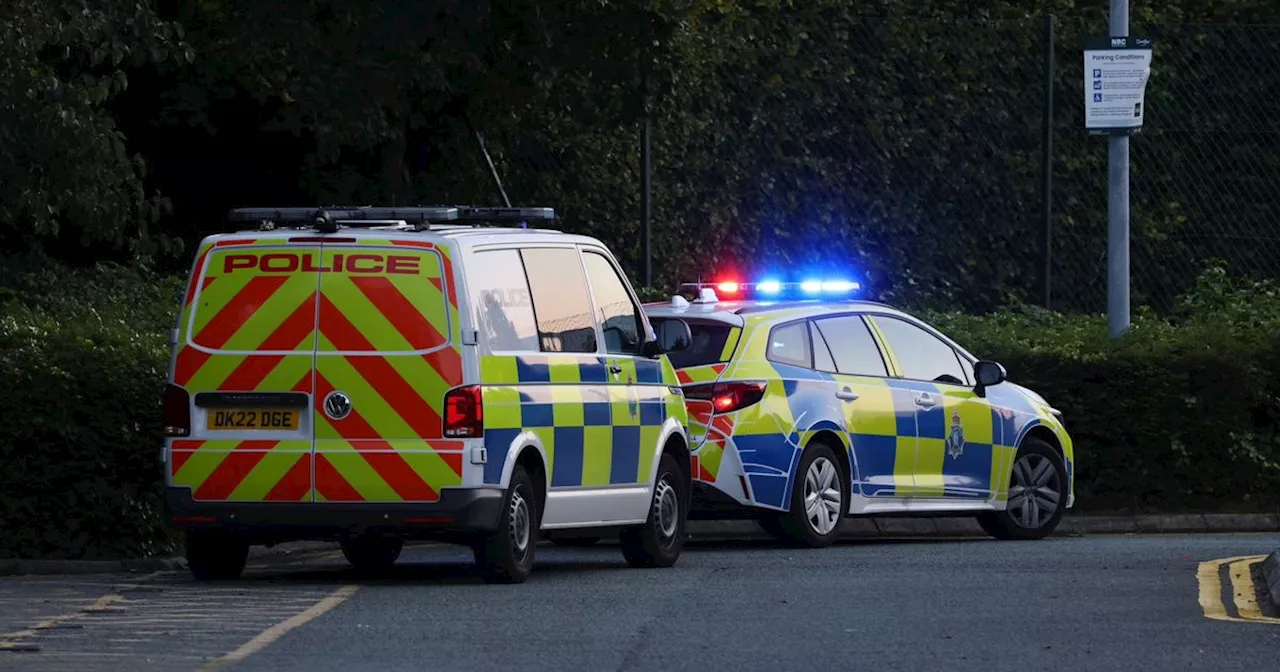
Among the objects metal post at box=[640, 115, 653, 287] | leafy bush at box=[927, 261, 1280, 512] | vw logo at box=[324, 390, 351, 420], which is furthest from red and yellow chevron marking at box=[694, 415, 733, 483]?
metal post at box=[640, 115, 653, 287]

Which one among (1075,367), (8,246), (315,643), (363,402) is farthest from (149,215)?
(315,643)

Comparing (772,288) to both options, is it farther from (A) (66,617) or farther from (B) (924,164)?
(B) (924,164)

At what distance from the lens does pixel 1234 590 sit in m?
13.0

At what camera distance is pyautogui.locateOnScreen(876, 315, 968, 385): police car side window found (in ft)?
57.5

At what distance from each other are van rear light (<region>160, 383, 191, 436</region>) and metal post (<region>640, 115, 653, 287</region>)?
30.5 ft

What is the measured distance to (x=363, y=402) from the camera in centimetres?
1304

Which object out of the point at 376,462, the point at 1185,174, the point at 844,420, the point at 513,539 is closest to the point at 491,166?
the point at 844,420

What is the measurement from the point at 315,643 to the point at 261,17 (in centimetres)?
1075

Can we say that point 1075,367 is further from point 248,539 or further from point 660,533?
point 248,539

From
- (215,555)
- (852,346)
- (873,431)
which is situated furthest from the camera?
(852,346)

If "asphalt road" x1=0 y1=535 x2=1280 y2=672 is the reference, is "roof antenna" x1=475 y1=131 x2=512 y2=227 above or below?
above

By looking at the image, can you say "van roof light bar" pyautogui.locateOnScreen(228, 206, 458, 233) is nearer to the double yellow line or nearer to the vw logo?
the vw logo

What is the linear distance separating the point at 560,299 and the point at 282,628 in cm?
344

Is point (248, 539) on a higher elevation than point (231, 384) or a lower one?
lower
